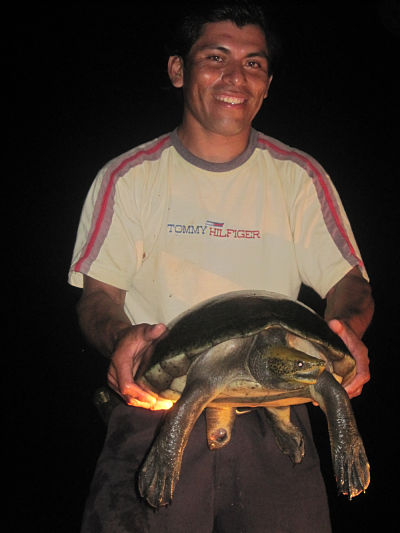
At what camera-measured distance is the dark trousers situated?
113cm

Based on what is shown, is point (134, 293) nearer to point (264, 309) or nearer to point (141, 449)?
point (141, 449)

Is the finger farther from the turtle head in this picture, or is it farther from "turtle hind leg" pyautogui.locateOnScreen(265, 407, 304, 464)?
"turtle hind leg" pyautogui.locateOnScreen(265, 407, 304, 464)

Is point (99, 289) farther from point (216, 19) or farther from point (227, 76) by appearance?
point (216, 19)

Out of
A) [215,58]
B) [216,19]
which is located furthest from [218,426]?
[216,19]

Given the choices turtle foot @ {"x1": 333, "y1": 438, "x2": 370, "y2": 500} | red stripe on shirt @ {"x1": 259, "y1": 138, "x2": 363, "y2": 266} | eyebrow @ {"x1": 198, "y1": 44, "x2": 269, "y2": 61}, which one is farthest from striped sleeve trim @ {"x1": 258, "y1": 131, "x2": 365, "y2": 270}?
turtle foot @ {"x1": 333, "y1": 438, "x2": 370, "y2": 500}

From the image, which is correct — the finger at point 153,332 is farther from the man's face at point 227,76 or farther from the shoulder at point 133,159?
the man's face at point 227,76

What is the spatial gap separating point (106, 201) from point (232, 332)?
640 millimetres

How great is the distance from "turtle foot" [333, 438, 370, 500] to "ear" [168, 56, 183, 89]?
120 centimetres

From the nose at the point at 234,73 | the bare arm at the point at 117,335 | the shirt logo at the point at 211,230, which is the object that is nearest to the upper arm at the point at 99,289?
the bare arm at the point at 117,335

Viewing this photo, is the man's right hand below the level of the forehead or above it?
below

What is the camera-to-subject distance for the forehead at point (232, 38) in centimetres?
138

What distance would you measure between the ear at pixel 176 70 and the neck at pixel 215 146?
23 cm

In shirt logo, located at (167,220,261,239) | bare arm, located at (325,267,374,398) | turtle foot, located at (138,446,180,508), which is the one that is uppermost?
shirt logo, located at (167,220,261,239)

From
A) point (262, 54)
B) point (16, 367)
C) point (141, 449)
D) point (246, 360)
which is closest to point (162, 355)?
point (246, 360)
